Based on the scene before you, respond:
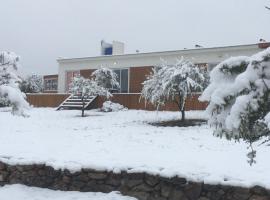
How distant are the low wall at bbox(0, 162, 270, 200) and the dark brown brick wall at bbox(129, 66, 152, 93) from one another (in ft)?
55.8

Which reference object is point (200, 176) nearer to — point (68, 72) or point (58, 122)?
point (58, 122)

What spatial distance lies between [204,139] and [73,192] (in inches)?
197

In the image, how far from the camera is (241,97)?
12.4 feet

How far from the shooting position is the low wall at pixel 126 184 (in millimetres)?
6629

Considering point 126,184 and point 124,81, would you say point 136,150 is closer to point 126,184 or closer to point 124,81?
point 126,184

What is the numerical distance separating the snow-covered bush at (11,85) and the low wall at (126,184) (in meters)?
1.15

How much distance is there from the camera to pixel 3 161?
841 centimetres

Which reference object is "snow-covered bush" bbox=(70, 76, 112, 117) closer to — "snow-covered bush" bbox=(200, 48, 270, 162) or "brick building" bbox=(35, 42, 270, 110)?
"brick building" bbox=(35, 42, 270, 110)

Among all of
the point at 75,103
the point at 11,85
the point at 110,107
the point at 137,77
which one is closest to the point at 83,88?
the point at 110,107

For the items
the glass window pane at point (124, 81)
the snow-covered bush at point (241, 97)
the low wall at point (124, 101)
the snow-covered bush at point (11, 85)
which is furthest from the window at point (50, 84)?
the snow-covered bush at point (241, 97)

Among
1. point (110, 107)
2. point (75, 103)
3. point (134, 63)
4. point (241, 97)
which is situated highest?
point (134, 63)

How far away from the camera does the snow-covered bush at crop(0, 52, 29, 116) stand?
7688 millimetres

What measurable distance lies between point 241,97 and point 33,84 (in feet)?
103

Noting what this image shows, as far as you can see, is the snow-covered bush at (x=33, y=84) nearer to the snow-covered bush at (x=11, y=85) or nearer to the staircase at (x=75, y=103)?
the staircase at (x=75, y=103)
